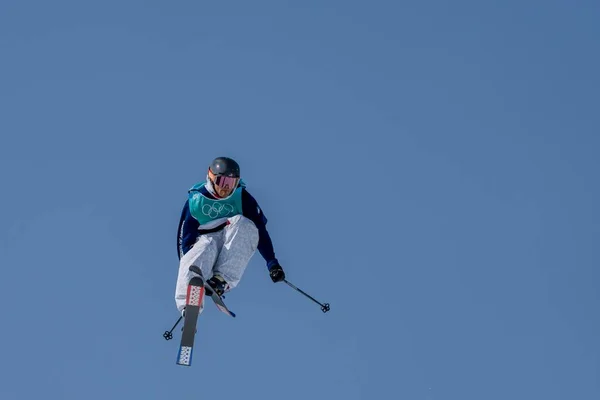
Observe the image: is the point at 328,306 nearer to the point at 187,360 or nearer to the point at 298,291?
the point at 298,291

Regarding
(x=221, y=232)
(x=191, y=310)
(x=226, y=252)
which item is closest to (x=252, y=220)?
(x=221, y=232)

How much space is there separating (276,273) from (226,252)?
961 millimetres

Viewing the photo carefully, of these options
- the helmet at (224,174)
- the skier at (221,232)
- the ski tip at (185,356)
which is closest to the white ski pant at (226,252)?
the skier at (221,232)

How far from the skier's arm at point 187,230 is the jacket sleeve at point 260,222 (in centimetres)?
91

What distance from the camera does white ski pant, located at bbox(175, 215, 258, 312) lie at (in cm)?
2175

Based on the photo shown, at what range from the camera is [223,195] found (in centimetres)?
2197

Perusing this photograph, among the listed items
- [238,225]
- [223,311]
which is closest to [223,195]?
[238,225]

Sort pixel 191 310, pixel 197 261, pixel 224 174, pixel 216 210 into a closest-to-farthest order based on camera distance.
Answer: pixel 191 310, pixel 224 174, pixel 197 261, pixel 216 210

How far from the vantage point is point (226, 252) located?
21953 millimetres

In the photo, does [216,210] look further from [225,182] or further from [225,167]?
[225,167]

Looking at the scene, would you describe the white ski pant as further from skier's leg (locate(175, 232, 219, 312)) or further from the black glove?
the black glove

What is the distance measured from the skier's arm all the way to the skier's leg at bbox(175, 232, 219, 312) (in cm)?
13

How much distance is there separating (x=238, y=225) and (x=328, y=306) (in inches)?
83.2

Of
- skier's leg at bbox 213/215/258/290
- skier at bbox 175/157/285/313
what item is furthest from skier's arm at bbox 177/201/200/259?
skier's leg at bbox 213/215/258/290
